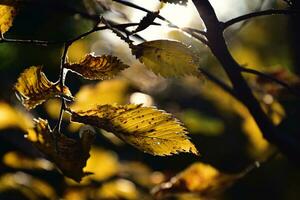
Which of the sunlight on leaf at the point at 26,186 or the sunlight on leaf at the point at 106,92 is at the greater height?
the sunlight on leaf at the point at 106,92

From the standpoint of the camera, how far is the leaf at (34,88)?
0.48 metres

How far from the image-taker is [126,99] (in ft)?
3.48

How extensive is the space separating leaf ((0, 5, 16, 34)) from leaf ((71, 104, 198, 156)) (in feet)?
0.35

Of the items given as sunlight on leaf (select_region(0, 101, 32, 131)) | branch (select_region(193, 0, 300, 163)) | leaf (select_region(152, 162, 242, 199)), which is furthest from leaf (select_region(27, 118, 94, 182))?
sunlight on leaf (select_region(0, 101, 32, 131))

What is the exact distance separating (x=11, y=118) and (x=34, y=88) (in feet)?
1.57

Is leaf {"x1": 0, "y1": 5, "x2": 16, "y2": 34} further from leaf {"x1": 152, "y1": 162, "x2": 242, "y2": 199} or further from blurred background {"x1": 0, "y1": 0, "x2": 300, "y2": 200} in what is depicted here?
leaf {"x1": 152, "y1": 162, "x2": 242, "y2": 199}

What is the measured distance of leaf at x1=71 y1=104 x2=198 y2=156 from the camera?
47 centimetres

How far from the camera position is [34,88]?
18.8 inches

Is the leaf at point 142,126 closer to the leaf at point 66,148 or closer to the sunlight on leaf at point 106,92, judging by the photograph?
the leaf at point 66,148


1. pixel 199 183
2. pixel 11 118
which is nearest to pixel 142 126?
pixel 199 183

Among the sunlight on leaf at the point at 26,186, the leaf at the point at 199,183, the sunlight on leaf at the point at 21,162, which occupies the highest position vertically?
the sunlight on leaf at the point at 21,162

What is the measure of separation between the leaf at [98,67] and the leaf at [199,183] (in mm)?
357

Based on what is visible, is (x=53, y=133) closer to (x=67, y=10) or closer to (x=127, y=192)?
(x=67, y=10)

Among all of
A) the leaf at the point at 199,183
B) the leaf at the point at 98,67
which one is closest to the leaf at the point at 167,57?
the leaf at the point at 98,67
